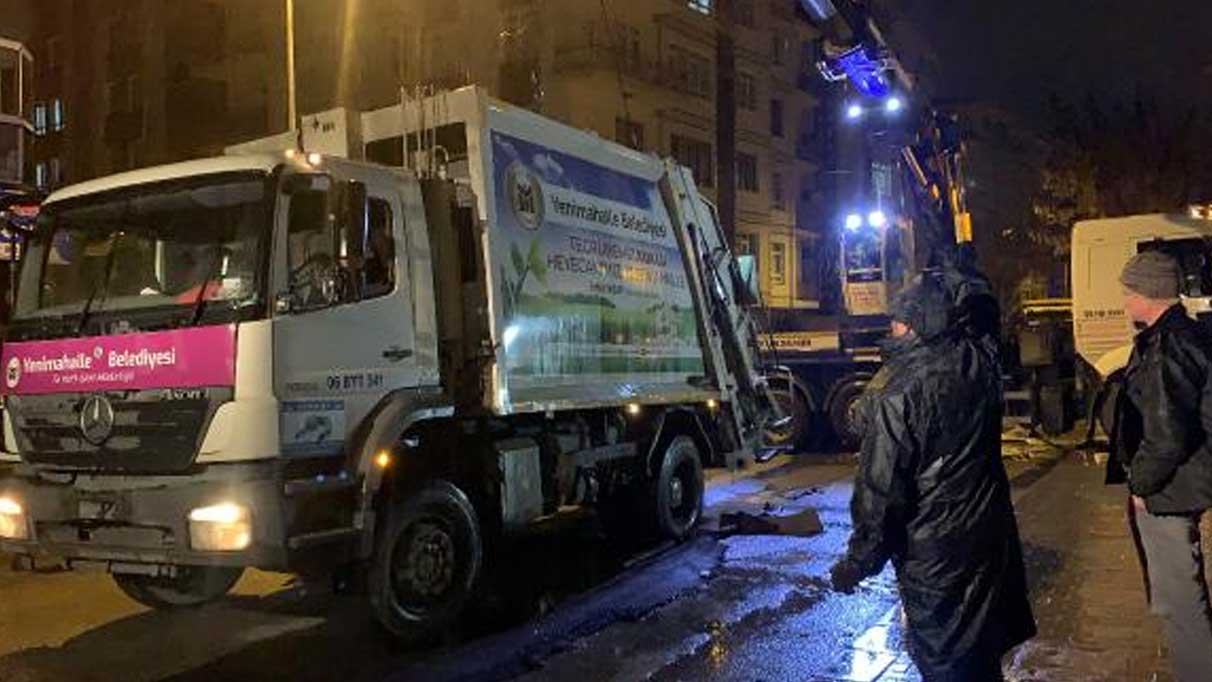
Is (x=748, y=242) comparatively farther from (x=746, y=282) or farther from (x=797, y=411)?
(x=746, y=282)

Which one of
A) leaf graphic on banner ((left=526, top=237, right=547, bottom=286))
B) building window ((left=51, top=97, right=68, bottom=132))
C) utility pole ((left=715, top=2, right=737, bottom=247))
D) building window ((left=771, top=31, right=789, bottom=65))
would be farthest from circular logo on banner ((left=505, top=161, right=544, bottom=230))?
building window ((left=51, top=97, right=68, bottom=132))

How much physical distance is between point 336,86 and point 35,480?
37979 mm

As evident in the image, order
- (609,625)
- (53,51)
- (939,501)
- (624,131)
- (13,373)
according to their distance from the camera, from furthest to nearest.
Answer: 1. (53,51)
2. (624,131)
3. (609,625)
4. (13,373)
5. (939,501)

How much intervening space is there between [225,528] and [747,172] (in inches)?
1573

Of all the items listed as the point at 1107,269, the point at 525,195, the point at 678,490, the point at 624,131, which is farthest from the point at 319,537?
the point at 624,131

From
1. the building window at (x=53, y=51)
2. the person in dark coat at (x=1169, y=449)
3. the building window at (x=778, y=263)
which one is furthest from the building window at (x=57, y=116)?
the person in dark coat at (x=1169, y=449)

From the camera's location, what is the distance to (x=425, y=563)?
6785mm

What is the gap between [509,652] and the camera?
6.34 meters

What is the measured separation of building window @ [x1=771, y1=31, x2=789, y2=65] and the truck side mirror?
37300mm

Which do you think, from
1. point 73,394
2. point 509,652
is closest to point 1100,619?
point 509,652

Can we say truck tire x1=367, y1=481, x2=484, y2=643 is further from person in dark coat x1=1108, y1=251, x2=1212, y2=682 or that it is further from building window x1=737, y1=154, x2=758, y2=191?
building window x1=737, y1=154, x2=758, y2=191

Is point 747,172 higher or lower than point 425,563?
higher

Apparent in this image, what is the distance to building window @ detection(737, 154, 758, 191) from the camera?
43.7 m

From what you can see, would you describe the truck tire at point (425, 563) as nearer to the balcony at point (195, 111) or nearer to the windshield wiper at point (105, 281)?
the windshield wiper at point (105, 281)
